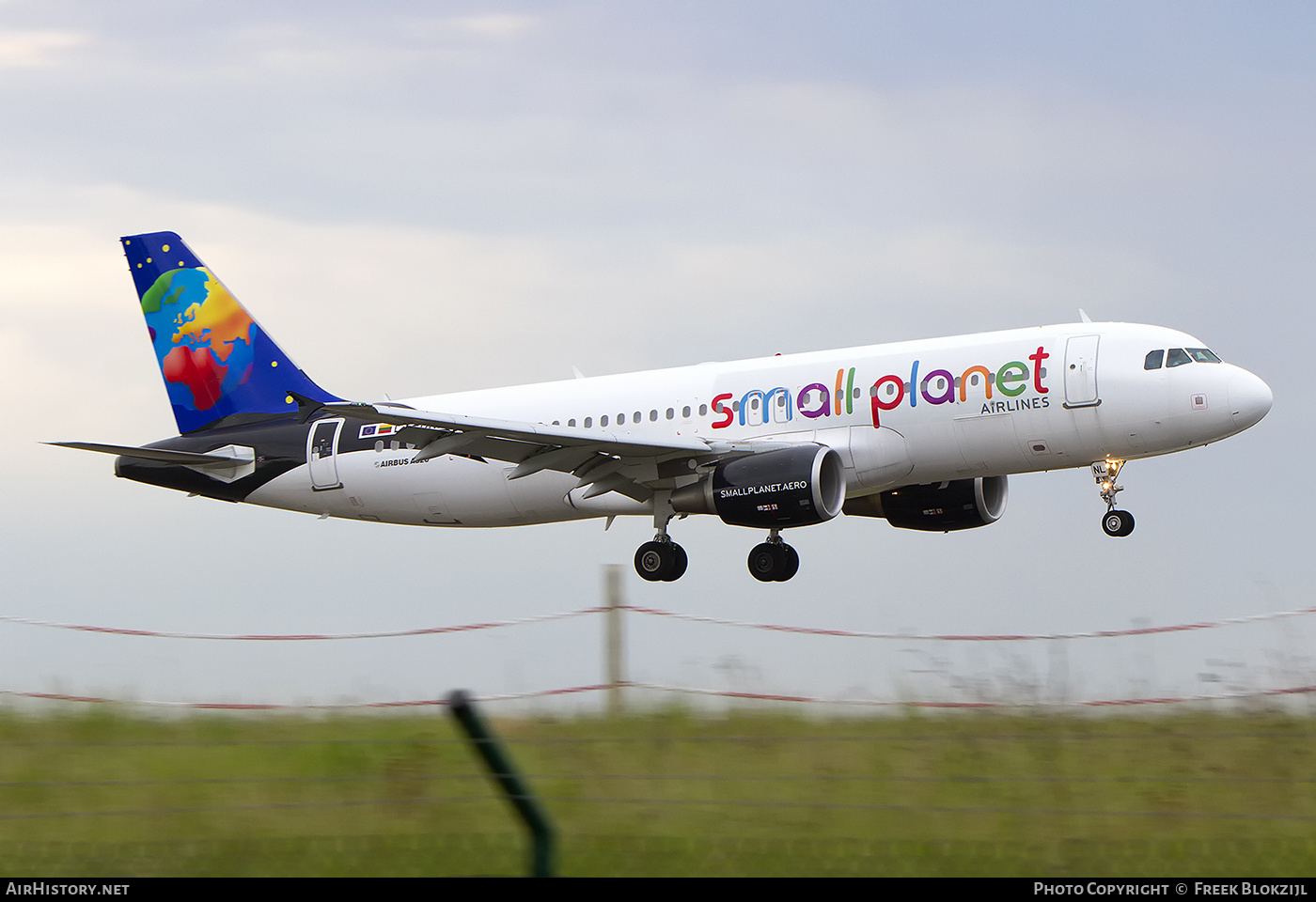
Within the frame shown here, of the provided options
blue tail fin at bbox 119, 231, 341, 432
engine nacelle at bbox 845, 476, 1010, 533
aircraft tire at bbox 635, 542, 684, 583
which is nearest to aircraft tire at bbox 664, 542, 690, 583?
aircraft tire at bbox 635, 542, 684, 583

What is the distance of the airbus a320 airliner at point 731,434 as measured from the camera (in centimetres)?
2212

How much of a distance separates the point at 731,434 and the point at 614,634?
13.2 meters

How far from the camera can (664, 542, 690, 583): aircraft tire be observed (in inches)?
980

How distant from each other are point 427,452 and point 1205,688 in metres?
13.9

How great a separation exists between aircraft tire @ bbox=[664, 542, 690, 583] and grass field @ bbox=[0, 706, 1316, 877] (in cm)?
1145

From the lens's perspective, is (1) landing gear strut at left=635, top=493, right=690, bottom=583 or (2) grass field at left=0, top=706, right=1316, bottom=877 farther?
(1) landing gear strut at left=635, top=493, right=690, bottom=583

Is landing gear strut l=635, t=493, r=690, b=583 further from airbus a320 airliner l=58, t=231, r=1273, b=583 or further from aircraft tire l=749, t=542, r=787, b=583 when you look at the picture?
aircraft tire l=749, t=542, r=787, b=583

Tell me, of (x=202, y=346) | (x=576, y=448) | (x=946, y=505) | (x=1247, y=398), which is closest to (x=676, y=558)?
(x=576, y=448)

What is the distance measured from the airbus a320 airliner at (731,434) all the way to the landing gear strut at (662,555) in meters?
0.03

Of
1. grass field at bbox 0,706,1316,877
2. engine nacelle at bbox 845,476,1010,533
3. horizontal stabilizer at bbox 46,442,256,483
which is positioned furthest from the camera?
horizontal stabilizer at bbox 46,442,256,483

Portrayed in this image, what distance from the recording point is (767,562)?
82.6 feet

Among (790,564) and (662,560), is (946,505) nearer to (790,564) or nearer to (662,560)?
(790,564)

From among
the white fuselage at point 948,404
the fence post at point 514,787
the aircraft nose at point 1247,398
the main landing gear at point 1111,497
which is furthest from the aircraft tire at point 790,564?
the fence post at point 514,787

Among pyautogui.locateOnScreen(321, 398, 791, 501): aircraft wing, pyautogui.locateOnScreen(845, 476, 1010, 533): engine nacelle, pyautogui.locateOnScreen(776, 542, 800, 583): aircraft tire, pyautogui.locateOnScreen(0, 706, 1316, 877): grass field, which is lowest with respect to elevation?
pyautogui.locateOnScreen(0, 706, 1316, 877): grass field
